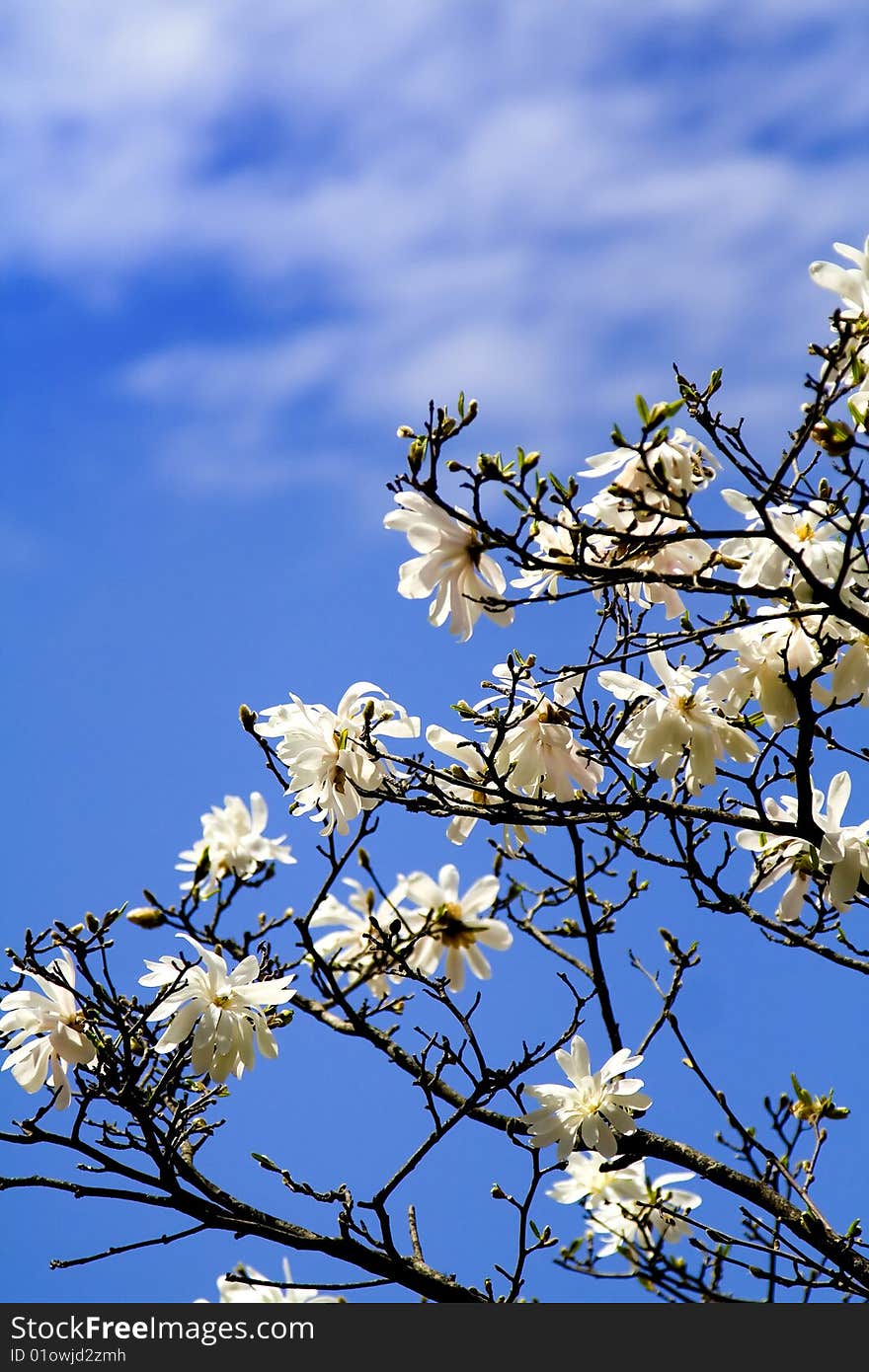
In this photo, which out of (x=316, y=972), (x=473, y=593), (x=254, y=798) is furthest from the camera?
(x=254, y=798)

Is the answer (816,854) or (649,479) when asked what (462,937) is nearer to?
(816,854)

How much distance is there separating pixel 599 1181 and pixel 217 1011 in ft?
5.17

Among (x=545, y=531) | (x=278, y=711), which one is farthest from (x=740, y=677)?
(x=278, y=711)

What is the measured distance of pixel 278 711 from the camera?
281 cm

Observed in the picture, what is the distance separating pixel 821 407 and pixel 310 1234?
2.16 meters

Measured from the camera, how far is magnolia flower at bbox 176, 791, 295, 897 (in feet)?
13.7

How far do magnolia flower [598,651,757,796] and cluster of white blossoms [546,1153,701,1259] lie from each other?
4.62ft

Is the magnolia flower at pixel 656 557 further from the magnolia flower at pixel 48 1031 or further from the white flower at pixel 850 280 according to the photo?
the magnolia flower at pixel 48 1031

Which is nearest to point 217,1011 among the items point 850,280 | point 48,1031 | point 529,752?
point 48,1031

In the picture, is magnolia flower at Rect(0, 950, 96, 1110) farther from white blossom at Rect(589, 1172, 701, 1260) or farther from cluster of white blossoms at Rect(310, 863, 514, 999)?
white blossom at Rect(589, 1172, 701, 1260)

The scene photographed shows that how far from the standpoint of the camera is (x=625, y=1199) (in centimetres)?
363

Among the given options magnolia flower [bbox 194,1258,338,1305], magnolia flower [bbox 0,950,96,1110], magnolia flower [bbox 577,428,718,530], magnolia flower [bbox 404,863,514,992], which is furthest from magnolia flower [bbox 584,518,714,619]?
magnolia flower [bbox 194,1258,338,1305]
